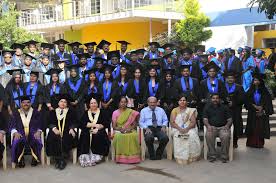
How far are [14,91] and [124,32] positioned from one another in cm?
1295

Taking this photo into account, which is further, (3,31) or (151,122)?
(3,31)

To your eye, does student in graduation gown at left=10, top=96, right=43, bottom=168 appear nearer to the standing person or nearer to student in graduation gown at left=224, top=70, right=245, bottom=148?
the standing person

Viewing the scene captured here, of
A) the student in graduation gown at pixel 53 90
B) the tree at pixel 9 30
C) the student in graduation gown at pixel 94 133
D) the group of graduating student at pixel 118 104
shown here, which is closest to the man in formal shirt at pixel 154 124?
the group of graduating student at pixel 118 104

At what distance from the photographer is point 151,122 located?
7445mm

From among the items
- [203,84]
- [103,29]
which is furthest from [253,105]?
[103,29]

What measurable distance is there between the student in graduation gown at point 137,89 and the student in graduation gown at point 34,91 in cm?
176

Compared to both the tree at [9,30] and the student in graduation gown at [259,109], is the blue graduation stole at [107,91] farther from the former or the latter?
the tree at [9,30]

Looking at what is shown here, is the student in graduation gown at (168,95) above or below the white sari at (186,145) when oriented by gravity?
above

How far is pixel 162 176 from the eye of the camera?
6.27 m

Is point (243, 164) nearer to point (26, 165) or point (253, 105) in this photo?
point (253, 105)

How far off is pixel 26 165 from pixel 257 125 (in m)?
4.50

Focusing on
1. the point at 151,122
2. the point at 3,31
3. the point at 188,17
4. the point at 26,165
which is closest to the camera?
the point at 26,165

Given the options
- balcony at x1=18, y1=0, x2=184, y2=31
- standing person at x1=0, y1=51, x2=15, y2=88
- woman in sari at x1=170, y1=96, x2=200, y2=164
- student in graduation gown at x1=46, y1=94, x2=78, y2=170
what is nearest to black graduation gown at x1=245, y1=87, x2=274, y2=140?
woman in sari at x1=170, y1=96, x2=200, y2=164

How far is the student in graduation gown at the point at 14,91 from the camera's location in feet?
25.0
